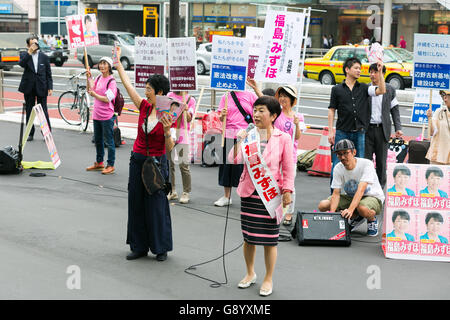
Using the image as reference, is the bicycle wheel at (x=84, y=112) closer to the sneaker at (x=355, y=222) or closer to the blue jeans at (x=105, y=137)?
the blue jeans at (x=105, y=137)

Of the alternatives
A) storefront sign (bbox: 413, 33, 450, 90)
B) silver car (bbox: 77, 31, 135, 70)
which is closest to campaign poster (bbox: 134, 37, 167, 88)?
storefront sign (bbox: 413, 33, 450, 90)

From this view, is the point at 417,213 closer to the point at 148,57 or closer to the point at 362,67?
the point at 148,57

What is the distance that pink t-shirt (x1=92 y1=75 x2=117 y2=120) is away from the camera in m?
11.1

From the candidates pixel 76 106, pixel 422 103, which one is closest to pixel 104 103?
pixel 422 103

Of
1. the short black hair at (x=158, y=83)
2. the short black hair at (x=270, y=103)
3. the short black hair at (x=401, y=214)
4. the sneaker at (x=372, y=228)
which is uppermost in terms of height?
the short black hair at (x=158, y=83)

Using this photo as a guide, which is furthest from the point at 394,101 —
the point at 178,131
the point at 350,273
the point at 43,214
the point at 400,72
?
the point at 400,72

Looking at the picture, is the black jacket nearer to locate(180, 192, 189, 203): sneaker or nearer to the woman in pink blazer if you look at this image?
locate(180, 192, 189, 203): sneaker

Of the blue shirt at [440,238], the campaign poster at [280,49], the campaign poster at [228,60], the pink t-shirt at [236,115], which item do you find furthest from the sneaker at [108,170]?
the blue shirt at [440,238]

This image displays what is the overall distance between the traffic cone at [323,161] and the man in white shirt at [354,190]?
11.0ft

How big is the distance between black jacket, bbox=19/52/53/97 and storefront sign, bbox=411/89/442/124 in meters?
7.05

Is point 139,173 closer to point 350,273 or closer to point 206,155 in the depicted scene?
point 350,273

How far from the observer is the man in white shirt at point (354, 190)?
7816mm

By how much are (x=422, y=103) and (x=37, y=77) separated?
727 centimetres
